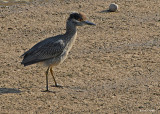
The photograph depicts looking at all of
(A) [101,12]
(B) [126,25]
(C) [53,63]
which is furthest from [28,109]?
(A) [101,12]

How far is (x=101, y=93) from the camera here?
324 inches

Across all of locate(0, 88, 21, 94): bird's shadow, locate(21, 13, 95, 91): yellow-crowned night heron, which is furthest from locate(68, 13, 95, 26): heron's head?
locate(0, 88, 21, 94): bird's shadow

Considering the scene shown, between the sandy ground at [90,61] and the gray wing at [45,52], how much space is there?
0.60m

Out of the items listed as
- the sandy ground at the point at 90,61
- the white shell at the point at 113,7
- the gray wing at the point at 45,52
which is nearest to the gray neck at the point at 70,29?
the gray wing at the point at 45,52

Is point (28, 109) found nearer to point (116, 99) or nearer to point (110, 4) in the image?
point (116, 99)

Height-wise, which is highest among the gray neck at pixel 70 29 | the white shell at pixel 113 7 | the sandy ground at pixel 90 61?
the gray neck at pixel 70 29

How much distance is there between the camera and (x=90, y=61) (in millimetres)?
9742

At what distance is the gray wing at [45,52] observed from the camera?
8375 mm

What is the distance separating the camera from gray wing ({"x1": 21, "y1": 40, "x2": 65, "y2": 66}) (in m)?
8.38

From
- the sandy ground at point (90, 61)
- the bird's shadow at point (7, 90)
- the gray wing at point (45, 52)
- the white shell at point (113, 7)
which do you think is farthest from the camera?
the white shell at point (113, 7)

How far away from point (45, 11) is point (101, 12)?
1.67m

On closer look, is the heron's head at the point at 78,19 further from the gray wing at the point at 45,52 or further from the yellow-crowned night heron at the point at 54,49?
the gray wing at the point at 45,52

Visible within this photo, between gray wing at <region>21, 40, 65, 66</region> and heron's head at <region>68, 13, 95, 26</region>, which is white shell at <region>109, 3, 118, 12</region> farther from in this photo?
gray wing at <region>21, 40, 65, 66</region>

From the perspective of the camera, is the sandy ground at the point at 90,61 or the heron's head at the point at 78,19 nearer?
the sandy ground at the point at 90,61
